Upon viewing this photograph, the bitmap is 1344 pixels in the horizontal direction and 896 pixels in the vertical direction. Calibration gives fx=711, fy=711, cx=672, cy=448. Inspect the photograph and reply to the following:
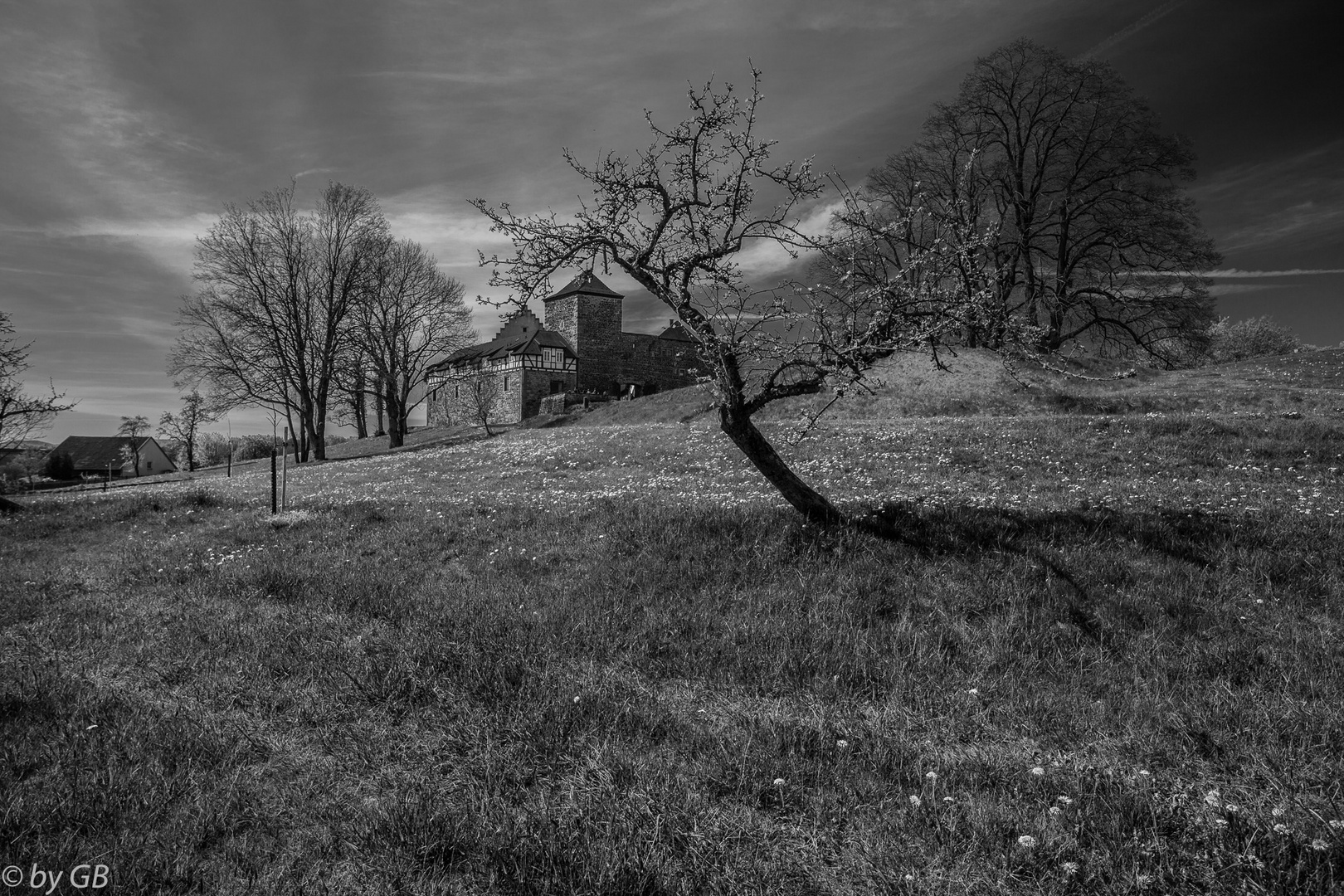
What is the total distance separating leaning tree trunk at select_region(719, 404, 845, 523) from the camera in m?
8.91

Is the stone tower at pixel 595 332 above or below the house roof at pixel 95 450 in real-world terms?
above

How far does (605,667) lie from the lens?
17.7ft

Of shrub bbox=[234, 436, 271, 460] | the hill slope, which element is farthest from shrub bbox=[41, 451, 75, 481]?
the hill slope

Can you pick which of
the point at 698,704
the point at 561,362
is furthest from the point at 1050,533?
the point at 561,362

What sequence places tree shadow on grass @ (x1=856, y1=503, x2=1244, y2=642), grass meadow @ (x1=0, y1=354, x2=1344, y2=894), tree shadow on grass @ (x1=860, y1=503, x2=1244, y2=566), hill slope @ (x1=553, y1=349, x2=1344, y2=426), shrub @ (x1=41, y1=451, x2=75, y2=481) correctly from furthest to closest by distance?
shrub @ (x1=41, y1=451, x2=75, y2=481) → hill slope @ (x1=553, y1=349, x2=1344, y2=426) → tree shadow on grass @ (x1=860, y1=503, x2=1244, y2=566) → tree shadow on grass @ (x1=856, y1=503, x2=1244, y2=642) → grass meadow @ (x1=0, y1=354, x2=1344, y2=894)

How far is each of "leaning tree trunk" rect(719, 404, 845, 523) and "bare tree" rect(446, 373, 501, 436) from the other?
175 ft

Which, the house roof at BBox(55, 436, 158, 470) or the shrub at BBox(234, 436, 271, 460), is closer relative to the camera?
the shrub at BBox(234, 436, 271, 460)

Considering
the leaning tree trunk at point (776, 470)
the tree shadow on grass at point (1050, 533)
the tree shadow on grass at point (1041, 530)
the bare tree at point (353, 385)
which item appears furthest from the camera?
the bare tree at point (353, 385)

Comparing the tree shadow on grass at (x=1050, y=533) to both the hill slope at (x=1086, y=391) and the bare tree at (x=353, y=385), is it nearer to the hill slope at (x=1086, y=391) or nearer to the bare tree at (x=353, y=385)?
the hill slope at (x=1086, y=391)

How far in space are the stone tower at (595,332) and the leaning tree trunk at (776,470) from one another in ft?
A: 224

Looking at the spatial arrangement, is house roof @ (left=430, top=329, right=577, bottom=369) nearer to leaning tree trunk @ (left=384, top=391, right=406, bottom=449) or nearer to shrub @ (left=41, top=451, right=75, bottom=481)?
leaning tree trunk @ (left=384, top=391, right=406, bottom=449)

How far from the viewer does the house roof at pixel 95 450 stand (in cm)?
8894

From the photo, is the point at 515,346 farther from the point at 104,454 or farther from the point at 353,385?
the point at 104,454

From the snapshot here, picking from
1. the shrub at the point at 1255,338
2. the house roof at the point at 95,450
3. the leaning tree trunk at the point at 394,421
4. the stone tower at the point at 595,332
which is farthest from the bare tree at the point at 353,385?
the shrub at the point at 1255,338
